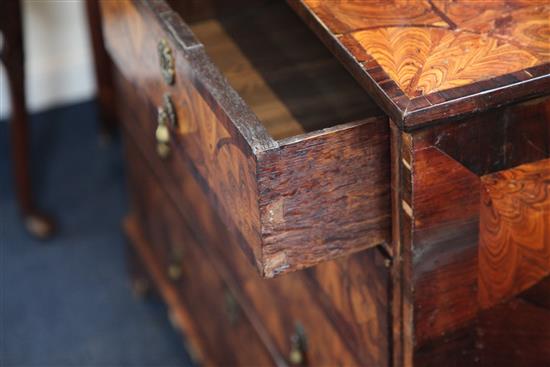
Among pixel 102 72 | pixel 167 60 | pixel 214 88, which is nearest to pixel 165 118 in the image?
pixel 167 60

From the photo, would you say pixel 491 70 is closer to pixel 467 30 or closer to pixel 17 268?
pixel 467 30

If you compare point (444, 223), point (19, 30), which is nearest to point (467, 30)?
point (444, 223)

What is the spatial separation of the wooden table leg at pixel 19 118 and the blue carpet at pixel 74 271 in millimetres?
35

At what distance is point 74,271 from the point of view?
1712 millimetres

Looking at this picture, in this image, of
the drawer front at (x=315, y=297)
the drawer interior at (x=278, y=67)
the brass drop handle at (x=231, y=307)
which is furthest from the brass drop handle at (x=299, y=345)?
the drawer interior at (x=278, y=67)

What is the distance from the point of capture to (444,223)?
80cm

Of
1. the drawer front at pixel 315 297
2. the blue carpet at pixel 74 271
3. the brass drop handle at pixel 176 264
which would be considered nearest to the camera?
the drawer front at pixel 315 297

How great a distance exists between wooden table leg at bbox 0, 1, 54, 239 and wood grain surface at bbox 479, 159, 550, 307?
95 centimetres

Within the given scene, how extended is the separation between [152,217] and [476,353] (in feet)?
2.29

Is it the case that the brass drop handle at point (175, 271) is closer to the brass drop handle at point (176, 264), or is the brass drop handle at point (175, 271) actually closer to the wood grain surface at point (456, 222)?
the brass drop handle at point (176, 264)

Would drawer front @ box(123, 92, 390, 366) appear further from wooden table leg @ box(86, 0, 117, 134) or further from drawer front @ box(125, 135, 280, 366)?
wooden table leg @ box(86, 0, 117, 134)

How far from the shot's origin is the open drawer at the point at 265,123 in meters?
0.80

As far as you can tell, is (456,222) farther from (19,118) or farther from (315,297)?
(19,118)

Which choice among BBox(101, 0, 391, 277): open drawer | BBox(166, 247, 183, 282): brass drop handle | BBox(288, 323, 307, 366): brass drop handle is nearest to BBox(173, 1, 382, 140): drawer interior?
BBox(101, 0, 391, 277): open drawer
